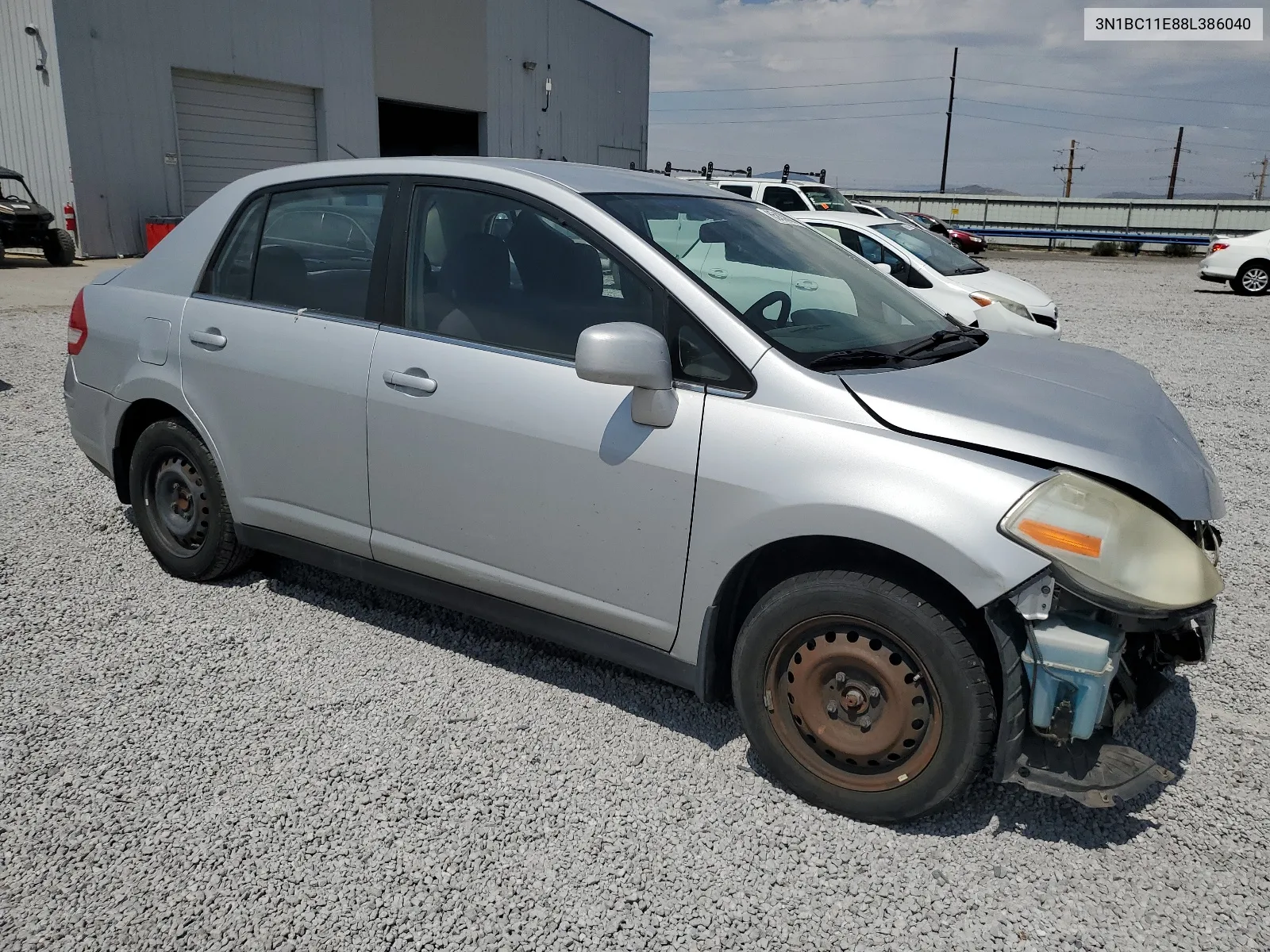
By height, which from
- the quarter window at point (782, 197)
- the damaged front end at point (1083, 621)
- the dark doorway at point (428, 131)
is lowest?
the damaged front end at point (1083, 621)

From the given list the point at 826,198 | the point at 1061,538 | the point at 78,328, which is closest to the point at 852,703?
the point at 1061,538

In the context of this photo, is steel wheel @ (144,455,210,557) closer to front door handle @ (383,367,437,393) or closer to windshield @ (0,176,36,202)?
front door handle @ (383,367,437,393)

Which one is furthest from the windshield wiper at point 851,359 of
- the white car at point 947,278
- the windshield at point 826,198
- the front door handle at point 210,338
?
the windshield at point 826,198

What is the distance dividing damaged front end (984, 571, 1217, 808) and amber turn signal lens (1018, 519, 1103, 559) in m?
0.08

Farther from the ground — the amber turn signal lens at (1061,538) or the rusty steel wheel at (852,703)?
the amber turn signal lens at (1061,538)

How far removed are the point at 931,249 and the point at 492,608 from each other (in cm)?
→ 902

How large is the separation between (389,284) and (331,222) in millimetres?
498

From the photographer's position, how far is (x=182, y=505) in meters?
4.20

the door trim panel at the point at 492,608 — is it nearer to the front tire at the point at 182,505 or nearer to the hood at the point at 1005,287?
the front tire at the point at 182,505

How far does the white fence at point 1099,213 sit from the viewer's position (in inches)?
1700

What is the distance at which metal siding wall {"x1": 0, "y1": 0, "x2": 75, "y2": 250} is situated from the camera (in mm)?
17516

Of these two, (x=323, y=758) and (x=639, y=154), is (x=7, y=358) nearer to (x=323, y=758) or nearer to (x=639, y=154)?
(x=323, y=758)

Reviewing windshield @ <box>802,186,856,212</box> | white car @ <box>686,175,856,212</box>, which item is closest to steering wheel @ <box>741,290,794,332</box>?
white car @ <box>686,175,856,212</box>

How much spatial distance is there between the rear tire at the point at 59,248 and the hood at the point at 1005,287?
15.1 meters
